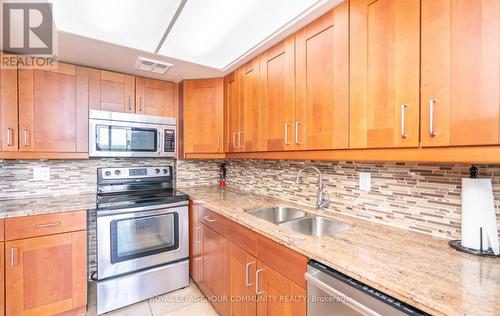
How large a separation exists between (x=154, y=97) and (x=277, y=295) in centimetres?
222

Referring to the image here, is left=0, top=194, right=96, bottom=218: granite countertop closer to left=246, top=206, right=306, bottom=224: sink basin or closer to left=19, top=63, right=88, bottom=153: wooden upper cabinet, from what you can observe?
left=19, top=63, right=88, bottom=153: wooden upper cabinet

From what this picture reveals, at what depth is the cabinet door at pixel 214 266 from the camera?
1758 mm

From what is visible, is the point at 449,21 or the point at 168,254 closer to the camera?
the point at 449,21

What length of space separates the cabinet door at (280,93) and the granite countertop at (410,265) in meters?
0.65

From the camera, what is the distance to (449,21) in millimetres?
889

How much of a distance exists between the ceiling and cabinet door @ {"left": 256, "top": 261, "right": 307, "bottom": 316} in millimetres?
1509

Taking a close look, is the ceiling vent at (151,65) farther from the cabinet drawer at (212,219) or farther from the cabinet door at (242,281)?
the cabinet door at (242,281)

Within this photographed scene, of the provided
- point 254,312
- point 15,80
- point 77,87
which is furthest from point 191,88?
point 254,312

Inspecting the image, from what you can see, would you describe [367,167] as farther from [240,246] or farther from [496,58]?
[240,246]

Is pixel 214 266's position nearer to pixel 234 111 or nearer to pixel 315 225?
pixel 315 225

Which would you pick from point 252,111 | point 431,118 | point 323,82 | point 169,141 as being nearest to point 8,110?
point 169,141

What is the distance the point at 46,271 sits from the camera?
175 centimetres

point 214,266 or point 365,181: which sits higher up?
point 365,181

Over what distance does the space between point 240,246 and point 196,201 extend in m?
0.77
